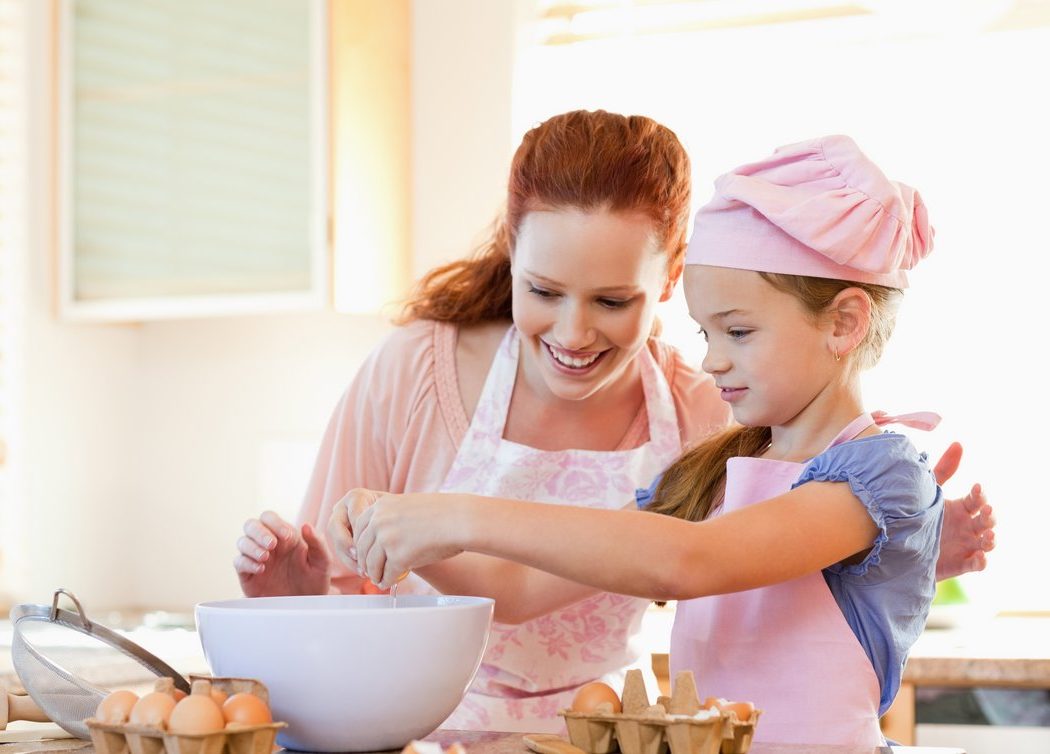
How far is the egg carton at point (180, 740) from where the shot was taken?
A: 2.66 ft

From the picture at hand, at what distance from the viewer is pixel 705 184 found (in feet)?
9.94

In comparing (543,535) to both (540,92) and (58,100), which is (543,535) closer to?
(540,92)

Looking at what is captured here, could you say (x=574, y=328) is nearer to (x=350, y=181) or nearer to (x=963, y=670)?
(x=963, y=670)

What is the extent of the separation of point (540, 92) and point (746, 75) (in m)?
0.46

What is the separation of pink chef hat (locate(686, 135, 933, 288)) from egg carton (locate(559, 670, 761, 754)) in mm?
476

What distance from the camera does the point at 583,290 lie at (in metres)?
1.49

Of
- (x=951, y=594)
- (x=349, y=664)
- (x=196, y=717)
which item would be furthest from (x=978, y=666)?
(x=196, y=717)

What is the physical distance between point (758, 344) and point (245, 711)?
0.60m

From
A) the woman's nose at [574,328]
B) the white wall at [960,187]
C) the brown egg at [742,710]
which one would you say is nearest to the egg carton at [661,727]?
the brown egg at [742,710]

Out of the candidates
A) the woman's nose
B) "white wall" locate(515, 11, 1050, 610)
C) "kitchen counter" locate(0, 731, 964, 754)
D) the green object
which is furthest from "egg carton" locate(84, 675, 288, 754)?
"white wall" locate(515, 11, 1050, 610)

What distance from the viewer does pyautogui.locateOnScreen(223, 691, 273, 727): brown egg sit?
0.83 meters

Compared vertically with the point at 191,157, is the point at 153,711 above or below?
below

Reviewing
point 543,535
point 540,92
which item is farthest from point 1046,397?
point 543,535

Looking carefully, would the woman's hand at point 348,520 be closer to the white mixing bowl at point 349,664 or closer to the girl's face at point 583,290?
the white mixing bowl at point 349,664
